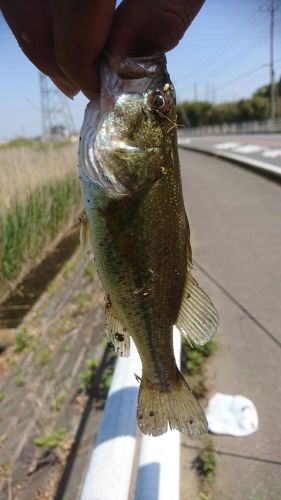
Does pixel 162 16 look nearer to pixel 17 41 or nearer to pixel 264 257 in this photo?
pixel 17 41

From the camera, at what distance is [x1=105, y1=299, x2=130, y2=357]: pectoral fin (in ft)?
5.74

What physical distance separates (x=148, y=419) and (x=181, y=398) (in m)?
0.14

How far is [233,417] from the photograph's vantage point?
3707 millimetres

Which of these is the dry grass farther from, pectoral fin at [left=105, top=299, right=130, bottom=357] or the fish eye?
the fish eye

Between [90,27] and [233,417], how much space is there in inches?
128

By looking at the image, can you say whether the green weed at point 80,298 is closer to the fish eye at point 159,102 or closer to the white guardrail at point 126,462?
the white guardrail at point 126,462

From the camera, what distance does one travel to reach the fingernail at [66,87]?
4.43 ft

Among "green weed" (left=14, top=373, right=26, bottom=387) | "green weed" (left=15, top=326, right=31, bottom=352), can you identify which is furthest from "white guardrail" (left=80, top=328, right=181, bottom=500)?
"green weed" (left=15, top=326, right=31, bottom=352)

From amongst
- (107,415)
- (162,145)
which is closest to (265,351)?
(107,415)

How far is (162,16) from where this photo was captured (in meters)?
1.10

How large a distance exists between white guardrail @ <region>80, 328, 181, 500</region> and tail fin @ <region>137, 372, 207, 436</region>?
620 mm

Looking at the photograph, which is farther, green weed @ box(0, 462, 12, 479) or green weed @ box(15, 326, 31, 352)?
green weed @ box(15, 326, 31, 352)

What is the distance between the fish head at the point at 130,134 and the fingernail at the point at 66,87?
0.07 meters

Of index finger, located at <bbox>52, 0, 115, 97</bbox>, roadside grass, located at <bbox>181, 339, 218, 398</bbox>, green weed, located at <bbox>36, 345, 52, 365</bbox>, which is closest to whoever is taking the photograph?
index finger, located at <bbox>52, 0, 115, 97</bbox>
